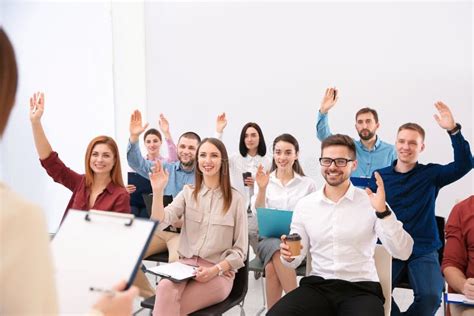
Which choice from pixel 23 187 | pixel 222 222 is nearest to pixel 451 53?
pixel 222 222

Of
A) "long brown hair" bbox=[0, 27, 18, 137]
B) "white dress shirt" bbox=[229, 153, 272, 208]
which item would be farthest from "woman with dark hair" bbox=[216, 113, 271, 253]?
"long brown hair" bbox=[0, 27, 18, 137]

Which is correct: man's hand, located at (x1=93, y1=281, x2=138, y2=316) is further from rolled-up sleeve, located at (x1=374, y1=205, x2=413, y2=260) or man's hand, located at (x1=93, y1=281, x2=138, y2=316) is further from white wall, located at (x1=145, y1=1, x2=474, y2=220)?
white wall, located at (x1=145, y1=1, x2=474, y2=220)

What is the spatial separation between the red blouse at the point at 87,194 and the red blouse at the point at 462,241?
199 centimetres

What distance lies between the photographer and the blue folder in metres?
3.40

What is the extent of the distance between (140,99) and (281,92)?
199 cm

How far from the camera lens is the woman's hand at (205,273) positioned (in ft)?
9.50

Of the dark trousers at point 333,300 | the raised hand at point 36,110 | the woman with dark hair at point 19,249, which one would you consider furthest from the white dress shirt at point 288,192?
the woman with dark hair at point 19,249

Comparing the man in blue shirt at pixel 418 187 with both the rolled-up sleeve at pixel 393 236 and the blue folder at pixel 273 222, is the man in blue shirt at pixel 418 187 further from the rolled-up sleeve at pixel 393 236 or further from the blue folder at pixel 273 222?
the blue folder at pixel 273 222

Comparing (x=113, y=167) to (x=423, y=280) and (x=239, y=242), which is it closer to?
(x=239, y=242)

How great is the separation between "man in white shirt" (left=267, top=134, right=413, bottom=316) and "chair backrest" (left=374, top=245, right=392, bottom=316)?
53 millimetres

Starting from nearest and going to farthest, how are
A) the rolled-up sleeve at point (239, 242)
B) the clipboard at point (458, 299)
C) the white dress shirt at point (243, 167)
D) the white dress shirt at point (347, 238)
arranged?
the clipboard at point (458, 299), the white dress shirt at point (347, 238), the rolled-up sleeve at point (239, 242), the white dress shirt at point (243, 167)

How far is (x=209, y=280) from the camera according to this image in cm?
294

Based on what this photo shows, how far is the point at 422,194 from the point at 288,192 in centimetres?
108

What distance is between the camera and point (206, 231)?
3139mm
